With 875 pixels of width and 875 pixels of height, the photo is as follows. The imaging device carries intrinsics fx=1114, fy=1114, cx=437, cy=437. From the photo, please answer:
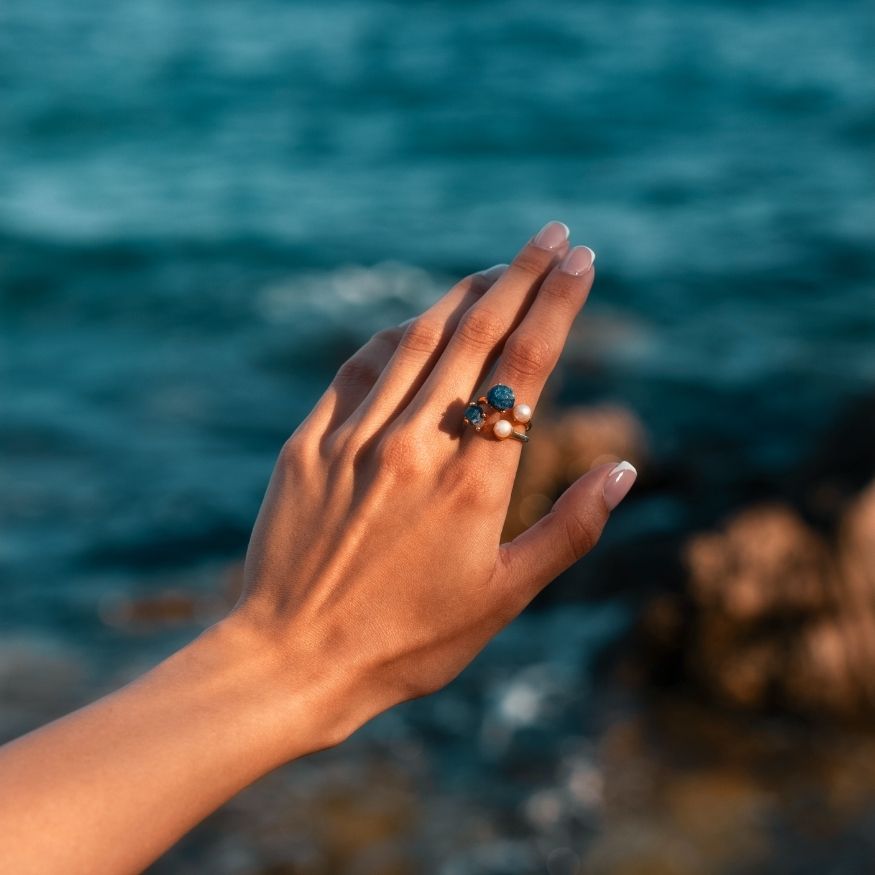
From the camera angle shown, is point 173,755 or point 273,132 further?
point 273,132

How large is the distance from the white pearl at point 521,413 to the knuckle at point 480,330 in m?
0.13

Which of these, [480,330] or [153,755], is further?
[480,330]

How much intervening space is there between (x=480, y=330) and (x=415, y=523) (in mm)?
356

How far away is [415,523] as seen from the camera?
1.83 meters

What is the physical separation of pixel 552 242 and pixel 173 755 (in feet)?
3.54

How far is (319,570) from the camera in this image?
1.82 m

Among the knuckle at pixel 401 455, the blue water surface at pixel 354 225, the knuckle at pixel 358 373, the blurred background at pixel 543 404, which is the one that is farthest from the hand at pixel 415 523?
the blue water surface at pixel 354 225

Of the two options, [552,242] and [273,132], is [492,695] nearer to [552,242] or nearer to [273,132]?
[552,242]

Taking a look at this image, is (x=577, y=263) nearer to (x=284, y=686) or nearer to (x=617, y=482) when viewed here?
(x=617, y=482)

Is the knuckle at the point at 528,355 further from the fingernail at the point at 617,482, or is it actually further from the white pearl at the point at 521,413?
the fingernail at the point at 617,482

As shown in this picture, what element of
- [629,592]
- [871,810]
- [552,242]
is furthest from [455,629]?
[629,592]

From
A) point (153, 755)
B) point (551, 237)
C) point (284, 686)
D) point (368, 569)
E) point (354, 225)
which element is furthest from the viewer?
point (354, 225)

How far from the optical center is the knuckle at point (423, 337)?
195 centimetres

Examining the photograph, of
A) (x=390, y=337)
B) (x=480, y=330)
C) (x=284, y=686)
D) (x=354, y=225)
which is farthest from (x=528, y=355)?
(x=354, y=225)
